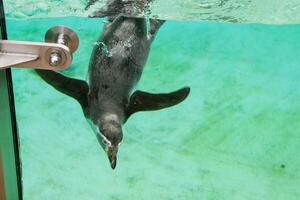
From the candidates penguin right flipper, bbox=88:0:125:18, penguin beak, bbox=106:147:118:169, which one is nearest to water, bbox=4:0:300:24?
penguin right flipper, bbox=88:0:125:18

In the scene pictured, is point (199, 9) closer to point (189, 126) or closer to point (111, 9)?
point (111, 9)

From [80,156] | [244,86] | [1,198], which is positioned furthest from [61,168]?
[244,86]

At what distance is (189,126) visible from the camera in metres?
1.18

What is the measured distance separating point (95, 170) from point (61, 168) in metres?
0.09

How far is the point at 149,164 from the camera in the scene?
124 cm

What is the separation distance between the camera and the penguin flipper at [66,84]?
1.12m

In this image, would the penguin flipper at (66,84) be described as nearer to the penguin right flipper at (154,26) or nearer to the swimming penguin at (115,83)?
the swimming penguin at (115,83)

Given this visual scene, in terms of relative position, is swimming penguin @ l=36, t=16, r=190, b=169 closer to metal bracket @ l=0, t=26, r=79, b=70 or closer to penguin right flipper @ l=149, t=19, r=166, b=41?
penguin right flipper @ l=149, t=19, r=166, b=41

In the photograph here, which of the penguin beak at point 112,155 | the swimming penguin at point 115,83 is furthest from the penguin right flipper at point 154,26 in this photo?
the penguin beak at point 112,155

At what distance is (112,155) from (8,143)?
25cm

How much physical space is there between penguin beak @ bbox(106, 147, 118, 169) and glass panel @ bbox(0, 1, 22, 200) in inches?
8.9

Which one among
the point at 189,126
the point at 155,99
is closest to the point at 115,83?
the point at 155,99

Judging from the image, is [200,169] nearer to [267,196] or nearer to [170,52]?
[267,196]

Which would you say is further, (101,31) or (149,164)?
(149,164)
